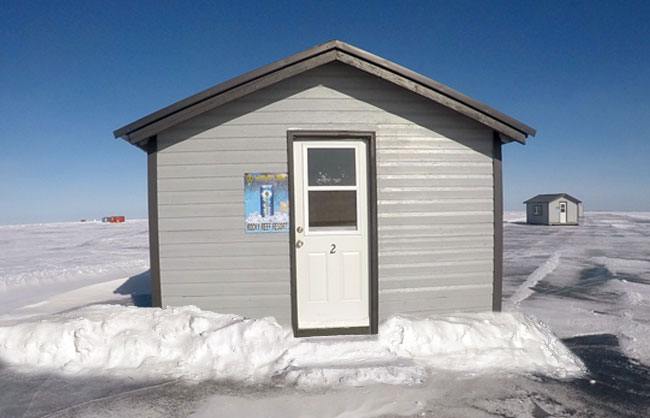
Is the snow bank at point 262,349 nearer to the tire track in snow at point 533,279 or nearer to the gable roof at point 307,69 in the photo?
the tire track in snow at point 533,279

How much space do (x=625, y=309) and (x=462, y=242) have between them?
3.76 metres

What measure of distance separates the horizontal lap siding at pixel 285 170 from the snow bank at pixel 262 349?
0.41m

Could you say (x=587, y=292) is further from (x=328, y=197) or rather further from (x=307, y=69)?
(x=307, y=69)

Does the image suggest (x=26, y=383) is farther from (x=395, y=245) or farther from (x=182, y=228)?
(x=395, y=245)

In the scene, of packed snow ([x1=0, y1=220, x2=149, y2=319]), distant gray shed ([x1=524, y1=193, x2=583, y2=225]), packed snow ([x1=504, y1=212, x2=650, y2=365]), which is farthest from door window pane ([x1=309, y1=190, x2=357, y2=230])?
distant gray shed ([x1=524, y1=193, x2=583, y2=225])

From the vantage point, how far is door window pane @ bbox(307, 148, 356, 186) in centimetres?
482

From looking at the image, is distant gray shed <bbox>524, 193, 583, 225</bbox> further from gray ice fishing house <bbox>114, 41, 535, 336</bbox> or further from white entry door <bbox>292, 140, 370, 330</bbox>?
white entry door <bbox>292, 140, 370, 330</bbox>

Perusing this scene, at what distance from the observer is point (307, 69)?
452 cm

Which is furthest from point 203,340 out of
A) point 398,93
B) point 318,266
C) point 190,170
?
point 398,93

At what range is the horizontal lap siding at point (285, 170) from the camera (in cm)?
470

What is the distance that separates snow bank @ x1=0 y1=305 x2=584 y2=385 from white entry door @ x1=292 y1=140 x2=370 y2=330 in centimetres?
44

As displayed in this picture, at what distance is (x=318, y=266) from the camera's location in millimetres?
4809

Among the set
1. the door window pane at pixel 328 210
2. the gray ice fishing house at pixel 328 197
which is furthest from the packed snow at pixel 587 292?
the door window pane at pixel 328 210

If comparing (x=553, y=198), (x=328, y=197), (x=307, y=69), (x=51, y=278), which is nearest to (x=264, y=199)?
(x=328, y=197)
